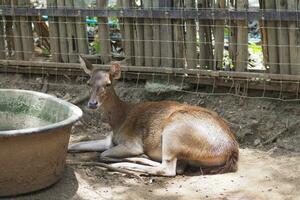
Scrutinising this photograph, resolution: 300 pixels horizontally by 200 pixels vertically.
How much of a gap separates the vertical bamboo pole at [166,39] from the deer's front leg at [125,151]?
62.4 inches

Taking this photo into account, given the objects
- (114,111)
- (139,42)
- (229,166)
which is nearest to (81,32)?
(139,42)

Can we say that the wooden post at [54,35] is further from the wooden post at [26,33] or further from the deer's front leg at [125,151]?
the deer's front leg at [125,151]

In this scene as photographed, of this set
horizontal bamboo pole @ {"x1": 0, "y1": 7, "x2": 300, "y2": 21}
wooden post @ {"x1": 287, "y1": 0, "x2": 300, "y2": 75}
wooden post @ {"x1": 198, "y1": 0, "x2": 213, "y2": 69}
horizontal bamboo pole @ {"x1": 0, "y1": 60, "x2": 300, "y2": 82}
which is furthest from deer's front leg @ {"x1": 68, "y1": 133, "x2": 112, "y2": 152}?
wooden post @ {"x1": 287, "y1": 0, "x2": 300, "y2": 75}

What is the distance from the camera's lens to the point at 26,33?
9680 mm

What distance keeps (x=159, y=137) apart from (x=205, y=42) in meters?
1.71

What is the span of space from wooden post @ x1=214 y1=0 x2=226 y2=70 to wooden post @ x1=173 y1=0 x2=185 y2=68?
0.49 metres

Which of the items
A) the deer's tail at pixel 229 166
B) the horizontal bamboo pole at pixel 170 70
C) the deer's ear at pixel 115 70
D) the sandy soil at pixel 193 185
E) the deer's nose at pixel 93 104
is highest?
the deer's ear at pixel 115 70

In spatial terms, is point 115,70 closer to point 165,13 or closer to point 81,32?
point 165,13

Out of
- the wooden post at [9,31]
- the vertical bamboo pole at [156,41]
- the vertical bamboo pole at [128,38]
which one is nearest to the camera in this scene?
the vertical bamboo pole at [156,41]

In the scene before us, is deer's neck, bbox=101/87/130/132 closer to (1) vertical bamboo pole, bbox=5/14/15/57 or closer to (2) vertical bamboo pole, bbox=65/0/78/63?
(2) vertical bamboo pole, bbox=65/0/78/63

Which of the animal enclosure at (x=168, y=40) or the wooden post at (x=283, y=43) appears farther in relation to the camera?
the animal enclosure at (x=168, y=40)

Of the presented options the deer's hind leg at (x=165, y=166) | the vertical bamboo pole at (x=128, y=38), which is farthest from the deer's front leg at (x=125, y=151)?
the vertical bamboo pole at (x=128, y=38)

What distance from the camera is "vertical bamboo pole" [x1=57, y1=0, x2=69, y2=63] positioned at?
30.2 feet

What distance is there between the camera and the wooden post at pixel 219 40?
8245 mm
